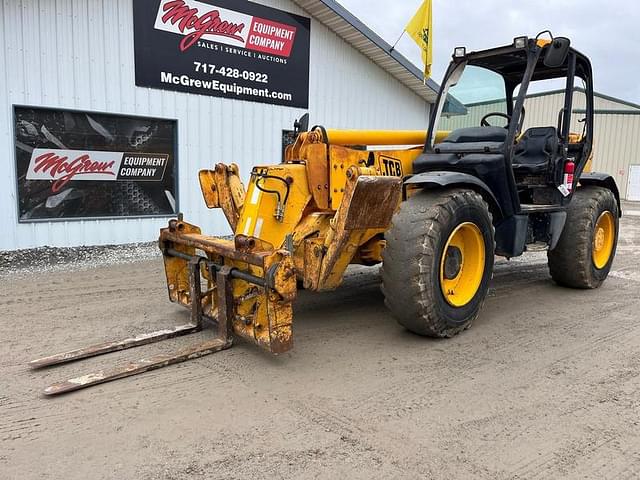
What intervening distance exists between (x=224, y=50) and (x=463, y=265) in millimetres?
6995

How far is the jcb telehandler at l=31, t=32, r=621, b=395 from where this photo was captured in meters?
3.80

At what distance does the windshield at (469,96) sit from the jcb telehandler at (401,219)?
3 centimetres

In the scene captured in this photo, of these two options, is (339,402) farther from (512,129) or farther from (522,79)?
(522,79)

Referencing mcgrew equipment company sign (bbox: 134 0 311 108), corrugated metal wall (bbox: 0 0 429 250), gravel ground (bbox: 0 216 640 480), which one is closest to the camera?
gravel ground (bbox: 0 216 640 480)

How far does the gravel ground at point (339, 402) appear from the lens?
8.43 feet

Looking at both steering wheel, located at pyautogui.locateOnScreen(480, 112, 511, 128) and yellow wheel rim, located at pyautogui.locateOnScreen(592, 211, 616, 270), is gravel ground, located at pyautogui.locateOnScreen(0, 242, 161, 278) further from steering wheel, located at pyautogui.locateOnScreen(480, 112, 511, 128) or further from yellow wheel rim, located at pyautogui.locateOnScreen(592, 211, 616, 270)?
yellow wheel rim, located at pyautogui.locateOnScreen(592, 211, 616, 270)

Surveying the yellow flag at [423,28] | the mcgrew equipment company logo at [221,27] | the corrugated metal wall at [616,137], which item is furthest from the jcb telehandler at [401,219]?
the corrugated metal wall at [616,137]

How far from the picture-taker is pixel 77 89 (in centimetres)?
802

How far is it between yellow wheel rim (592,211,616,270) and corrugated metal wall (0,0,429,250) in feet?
20.8

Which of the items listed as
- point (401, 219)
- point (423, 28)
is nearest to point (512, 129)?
point (401, 219)

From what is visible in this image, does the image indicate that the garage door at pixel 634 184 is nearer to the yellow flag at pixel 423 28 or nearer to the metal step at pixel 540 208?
the yellow flag at pixel 423 28

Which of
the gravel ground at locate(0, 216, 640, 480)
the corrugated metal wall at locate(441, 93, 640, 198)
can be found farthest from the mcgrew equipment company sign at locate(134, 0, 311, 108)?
the corrugated metal wall at locate(441, 93, 640, 198)

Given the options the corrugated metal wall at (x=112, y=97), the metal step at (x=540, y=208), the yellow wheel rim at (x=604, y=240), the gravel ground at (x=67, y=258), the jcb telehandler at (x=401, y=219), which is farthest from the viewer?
the corrugated metal wall at (x=112, y=97)

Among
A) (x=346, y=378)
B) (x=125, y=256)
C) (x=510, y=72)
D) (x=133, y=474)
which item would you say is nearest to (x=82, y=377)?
(x=133, y=474)
